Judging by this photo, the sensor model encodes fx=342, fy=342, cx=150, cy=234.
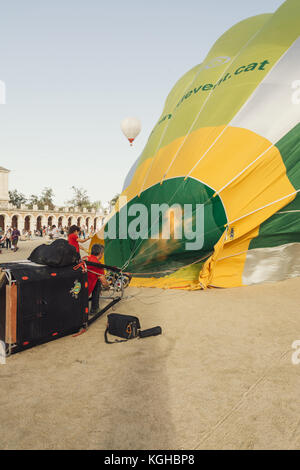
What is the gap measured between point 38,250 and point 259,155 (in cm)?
421

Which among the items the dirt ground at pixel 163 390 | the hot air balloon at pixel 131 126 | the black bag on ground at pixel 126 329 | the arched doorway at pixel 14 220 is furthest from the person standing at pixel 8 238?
the arched doorway at pixel 14 220

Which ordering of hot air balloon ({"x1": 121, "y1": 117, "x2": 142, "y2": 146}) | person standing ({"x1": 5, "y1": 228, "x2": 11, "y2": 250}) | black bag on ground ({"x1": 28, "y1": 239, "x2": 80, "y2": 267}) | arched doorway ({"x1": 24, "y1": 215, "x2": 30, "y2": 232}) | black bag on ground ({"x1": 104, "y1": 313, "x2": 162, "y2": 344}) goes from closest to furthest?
black bag on ground ({"x1": 28, "y1": 239, "x2": 80, "y2": 267}) → black bag on ground ({"x1": 104, "y1": 313, "x2": 162, "y2": 344}) → hot air balloon ({"x1": 121, "y1": 117, "x2": 142, "y2": 146}) → person standing ({"x1": 5, "y1": 228, "x2": 11, "y2": 250}) → arched doorway ({"x1": 24, "y1": 215, "x2": 30, "y2": 232})

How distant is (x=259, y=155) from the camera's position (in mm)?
6129

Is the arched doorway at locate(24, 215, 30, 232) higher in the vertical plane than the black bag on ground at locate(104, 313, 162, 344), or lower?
higher

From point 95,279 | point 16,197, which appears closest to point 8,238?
point 95,279

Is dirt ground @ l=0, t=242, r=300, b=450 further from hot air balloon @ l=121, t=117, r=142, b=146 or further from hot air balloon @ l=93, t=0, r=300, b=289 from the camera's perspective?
hot air balloon @ l=121, t=117, r=142, b=146

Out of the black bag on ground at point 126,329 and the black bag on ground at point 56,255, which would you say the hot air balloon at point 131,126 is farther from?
the black bag on ground at point 126,329

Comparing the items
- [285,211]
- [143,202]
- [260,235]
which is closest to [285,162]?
[285,211]

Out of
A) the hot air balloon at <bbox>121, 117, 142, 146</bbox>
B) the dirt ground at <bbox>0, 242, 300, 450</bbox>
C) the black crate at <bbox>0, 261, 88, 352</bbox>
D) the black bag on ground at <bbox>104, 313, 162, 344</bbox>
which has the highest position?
the hot air balloon at <bbox>121, 117, 142, 146</bbox>

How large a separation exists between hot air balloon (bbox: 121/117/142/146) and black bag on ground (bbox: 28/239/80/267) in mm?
9949

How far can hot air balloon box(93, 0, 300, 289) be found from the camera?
244 inches

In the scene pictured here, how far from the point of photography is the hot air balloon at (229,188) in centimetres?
619

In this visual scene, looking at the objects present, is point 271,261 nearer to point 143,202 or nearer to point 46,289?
point 143,202

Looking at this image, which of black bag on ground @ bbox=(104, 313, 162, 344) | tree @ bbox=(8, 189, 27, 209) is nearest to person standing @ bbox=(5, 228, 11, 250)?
black bag on ground @ bbox=(104, 313, 162, 344)
